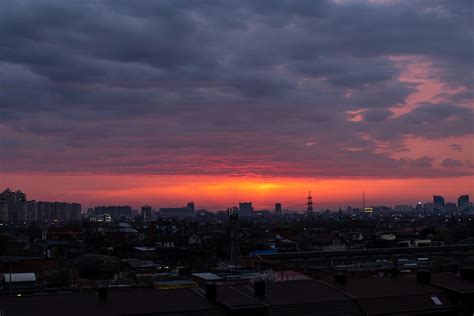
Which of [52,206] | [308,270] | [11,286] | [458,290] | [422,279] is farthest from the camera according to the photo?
[52,206]

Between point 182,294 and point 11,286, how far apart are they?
11.4m

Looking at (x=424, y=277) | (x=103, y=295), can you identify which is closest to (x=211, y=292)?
(x=103, y=295)

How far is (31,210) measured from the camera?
167625 mm

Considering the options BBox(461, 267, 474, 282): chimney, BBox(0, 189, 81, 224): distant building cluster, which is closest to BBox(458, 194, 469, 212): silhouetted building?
BBox(0, 189, 81, 224): distant building cluster

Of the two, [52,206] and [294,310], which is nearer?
[294,310]

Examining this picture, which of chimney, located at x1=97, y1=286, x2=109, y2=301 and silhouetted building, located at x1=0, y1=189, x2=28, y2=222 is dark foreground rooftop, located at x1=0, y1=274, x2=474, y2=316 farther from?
silhouetted building, located at x1=0, y1=189, x2=28, y2=222

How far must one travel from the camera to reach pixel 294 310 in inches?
426

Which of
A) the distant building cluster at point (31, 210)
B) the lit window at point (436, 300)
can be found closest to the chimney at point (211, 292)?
the lit window at point (436, 300)

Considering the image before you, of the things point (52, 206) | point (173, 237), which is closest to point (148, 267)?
point (173, 237)

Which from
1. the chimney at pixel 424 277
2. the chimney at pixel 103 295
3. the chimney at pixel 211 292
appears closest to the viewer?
the chimney at pixel 103 295

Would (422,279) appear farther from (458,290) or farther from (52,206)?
(52,206)

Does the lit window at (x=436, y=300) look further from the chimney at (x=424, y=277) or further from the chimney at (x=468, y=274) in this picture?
the chimney at (x=468, y=274)

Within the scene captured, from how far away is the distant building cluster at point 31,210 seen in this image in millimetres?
157000

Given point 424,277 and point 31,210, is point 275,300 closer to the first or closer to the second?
point 424,277
